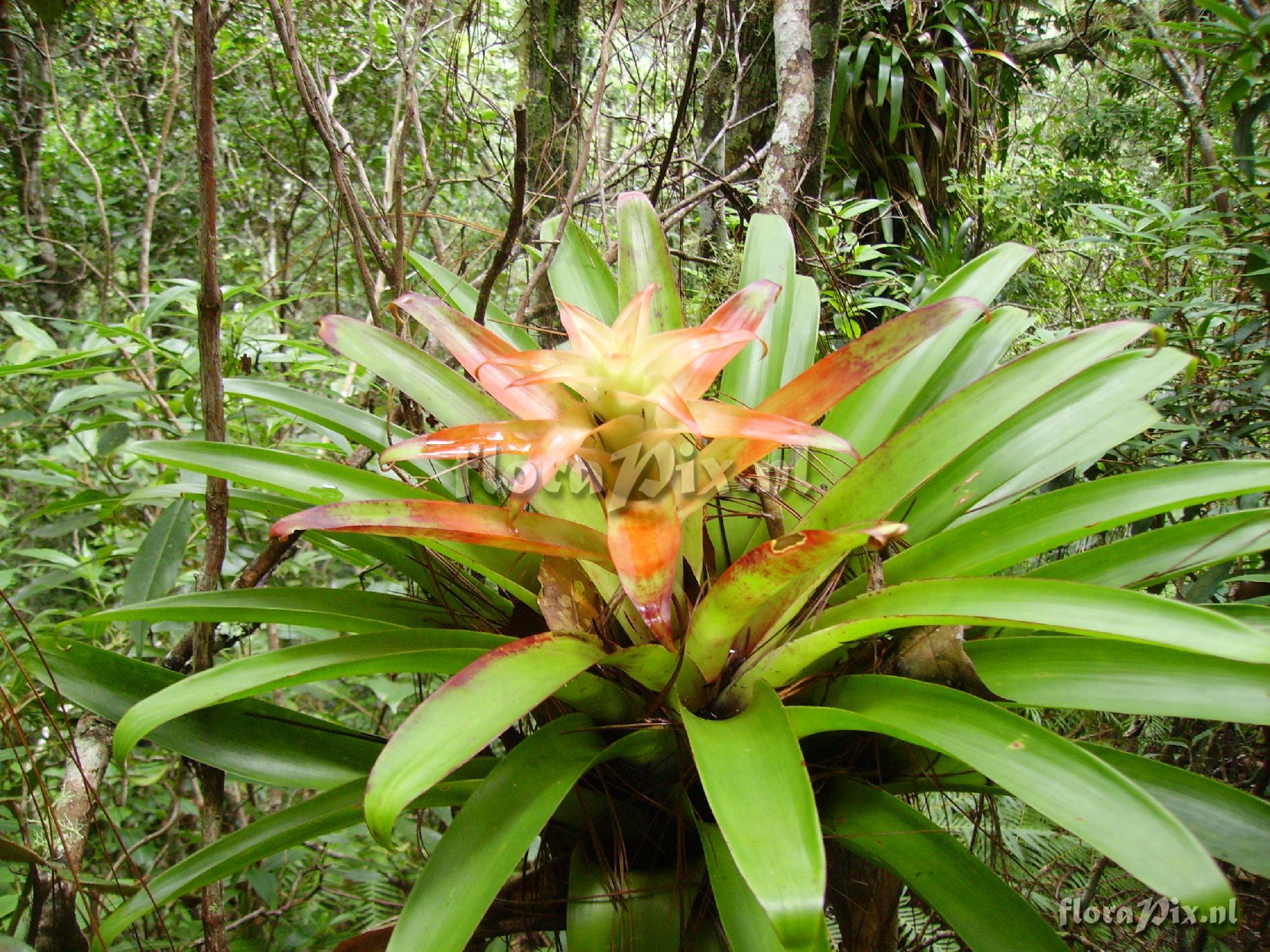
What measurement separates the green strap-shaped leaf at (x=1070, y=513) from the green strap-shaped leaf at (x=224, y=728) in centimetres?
57

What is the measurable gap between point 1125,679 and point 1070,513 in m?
0.14

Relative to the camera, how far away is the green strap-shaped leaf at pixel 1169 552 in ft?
1.96

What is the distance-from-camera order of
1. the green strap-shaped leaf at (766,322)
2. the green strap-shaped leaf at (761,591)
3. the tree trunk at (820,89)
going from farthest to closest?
the tree trunk at (820,89) → the green strap-shaped leaf at (766,322) → the green strap-shaped leaf at (761,591)

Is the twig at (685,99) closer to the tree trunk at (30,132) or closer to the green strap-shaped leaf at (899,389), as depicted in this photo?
the green strap-shaped leaf at (899,389)

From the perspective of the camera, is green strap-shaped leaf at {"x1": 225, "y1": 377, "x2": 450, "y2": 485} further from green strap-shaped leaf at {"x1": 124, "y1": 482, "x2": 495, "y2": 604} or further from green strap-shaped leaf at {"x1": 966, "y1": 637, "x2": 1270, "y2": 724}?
green strap-shaped leaf at {"x1": 966, "y1": 637, "x2": 1270, "y2": 724}

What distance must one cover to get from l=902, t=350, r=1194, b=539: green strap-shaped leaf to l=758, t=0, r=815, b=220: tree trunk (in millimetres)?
494

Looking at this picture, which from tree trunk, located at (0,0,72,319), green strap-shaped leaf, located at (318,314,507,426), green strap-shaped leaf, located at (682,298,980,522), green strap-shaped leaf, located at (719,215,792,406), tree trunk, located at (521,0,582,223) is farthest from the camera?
tree trunk, located at (0,0,72,319)

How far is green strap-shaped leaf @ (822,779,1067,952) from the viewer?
542mm

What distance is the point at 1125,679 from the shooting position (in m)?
0.55

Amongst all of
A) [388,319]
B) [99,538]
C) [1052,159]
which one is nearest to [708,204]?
[388,319]

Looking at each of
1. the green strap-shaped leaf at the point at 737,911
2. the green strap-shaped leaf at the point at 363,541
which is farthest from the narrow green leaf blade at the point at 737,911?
the green strap-shaped leaf at the point at 363,541

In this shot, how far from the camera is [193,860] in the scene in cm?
62

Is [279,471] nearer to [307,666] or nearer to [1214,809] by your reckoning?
[307,666]

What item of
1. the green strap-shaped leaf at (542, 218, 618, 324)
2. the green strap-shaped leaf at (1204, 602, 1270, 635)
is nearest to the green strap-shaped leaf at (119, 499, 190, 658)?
the green strap-shaped leaf at (542, 218, 618, 324)
